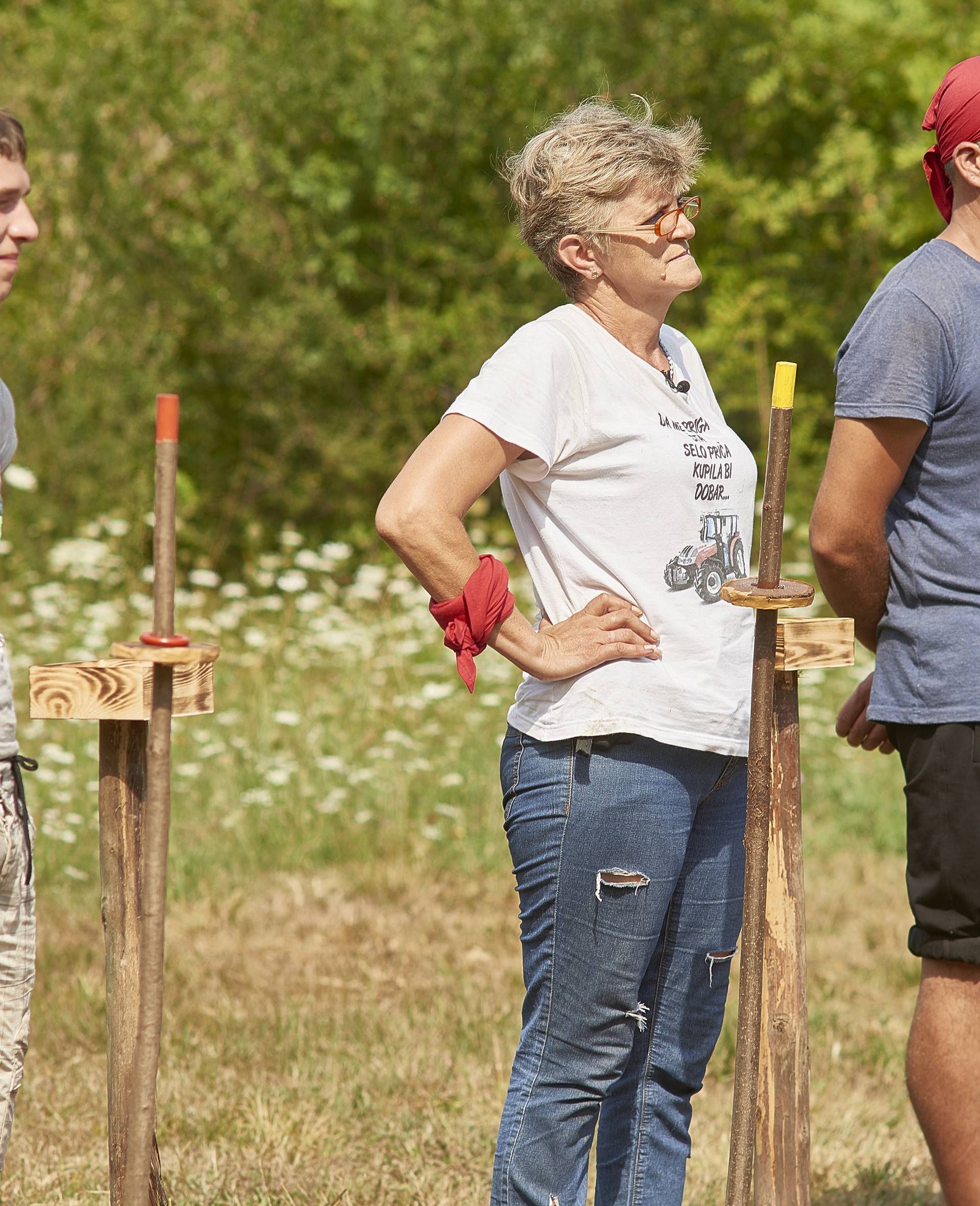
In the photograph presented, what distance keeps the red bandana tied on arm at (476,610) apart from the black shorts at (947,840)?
0.71m

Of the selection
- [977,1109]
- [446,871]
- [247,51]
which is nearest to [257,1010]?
[446,871]

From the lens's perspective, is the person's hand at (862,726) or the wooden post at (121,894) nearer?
the wooden post at (121,894)

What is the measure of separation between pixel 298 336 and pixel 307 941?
4893mm

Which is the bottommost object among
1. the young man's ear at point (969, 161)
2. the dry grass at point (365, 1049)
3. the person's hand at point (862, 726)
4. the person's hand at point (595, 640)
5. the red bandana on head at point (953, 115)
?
the dry grass at point (365, 1049)

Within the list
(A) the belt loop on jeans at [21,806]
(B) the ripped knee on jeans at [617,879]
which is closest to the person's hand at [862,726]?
(B) the ripped knee on jeans at [617,879]

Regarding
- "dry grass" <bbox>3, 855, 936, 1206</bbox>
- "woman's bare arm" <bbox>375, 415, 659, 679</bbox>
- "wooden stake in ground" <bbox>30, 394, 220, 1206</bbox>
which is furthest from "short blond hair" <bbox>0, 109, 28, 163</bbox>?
"dry grass" <bbox>3, 855, 936, 1206</bbox>

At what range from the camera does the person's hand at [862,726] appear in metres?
2.56

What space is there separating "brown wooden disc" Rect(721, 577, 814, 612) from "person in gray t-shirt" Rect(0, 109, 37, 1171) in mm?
1047

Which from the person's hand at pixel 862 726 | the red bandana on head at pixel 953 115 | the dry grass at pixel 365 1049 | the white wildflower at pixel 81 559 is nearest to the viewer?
the red bandana on head at pixel 953 115

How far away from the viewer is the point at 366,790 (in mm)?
5551

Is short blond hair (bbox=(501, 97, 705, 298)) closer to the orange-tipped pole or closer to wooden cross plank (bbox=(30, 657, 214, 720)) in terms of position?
the orange-tipped pole

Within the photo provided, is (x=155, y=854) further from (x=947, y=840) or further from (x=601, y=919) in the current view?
(x=947, y=840)

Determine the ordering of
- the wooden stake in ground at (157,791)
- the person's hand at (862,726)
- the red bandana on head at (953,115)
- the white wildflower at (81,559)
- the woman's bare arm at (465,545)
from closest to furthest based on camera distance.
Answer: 1. the wooden stake in ground at (157,791)
2. the woman's bare arm at (465,545)
3. the red bandana on head at (953,115)
4. the person's hand at (862,726)
5. the white wildflower at (81,559)

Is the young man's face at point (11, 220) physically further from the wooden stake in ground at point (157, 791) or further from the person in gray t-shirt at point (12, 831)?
the wooden stake in ground at point (157, 791)
